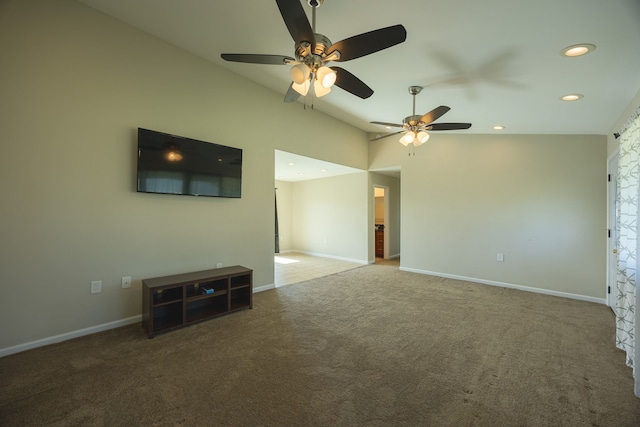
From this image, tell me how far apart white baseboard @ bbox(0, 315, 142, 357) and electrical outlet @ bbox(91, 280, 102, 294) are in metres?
0.35

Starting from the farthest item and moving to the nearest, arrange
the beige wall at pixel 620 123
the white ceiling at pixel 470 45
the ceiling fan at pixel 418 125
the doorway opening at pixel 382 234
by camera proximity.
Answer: the doorway opening at pixel 382 234
the ceiling fan at pixel 418 125
the beige wall at pixel 620 123
the white ceiling at pixel 470 45

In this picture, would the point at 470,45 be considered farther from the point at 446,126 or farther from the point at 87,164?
the point at 87,164

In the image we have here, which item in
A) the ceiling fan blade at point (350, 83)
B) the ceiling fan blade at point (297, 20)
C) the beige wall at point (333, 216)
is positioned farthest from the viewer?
the beige wall at point (333, 216)

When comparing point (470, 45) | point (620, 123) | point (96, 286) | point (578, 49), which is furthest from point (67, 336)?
point (620, 123)

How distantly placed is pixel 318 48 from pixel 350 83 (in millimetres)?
484

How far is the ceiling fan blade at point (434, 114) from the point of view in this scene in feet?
9.96

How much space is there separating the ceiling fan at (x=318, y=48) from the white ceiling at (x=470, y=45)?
1.73 feet

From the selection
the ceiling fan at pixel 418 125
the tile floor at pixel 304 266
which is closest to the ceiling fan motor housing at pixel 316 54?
the ceiling fan at pixel 418 125

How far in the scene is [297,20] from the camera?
1730 millimetres

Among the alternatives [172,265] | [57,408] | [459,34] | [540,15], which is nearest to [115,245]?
[172,265]

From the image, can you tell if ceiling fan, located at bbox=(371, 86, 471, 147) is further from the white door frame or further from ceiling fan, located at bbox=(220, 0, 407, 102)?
the white door frame

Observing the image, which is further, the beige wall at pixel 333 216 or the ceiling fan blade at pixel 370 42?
the beige wall at pixel 333 216

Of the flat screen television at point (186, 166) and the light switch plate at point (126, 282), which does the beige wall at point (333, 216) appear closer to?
the flat screen television at point (186, 166)

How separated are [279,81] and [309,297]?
10.5 feet
